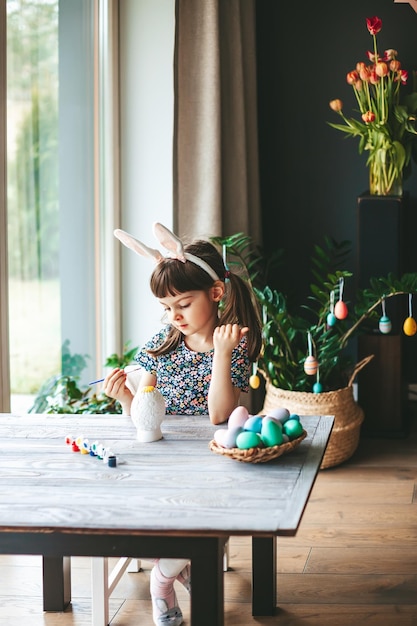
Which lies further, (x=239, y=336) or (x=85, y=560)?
(x=85, y=560)

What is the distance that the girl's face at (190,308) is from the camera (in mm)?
2482

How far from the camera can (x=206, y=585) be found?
1615 mm

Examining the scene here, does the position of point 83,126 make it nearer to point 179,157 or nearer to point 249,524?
point 179,157

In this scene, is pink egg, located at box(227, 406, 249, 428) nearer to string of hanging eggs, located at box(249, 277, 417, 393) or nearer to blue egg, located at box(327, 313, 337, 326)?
string of hanging eggs, located at box(249, 277, 417, 393)

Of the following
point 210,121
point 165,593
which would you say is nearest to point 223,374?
point 165,593

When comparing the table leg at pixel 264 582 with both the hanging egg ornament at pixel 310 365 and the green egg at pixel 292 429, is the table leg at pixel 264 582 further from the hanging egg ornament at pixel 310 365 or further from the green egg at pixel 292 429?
the hanging egg ornament at pixel 310 365

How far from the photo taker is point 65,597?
2.54 m

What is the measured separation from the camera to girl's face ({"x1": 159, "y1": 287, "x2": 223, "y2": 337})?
8.14ft

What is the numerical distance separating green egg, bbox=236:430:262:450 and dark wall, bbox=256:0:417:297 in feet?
9.52

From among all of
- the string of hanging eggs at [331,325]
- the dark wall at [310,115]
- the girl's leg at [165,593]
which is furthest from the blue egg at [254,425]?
the dark wall at [310,115]

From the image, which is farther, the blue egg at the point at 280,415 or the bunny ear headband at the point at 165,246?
the bunny ear headband at the point at 165,246

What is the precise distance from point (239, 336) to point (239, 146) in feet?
6.84

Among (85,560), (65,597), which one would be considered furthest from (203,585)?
(85,560)

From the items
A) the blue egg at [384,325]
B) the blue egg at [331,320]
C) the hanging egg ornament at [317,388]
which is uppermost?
the blue egg at [331,320]
